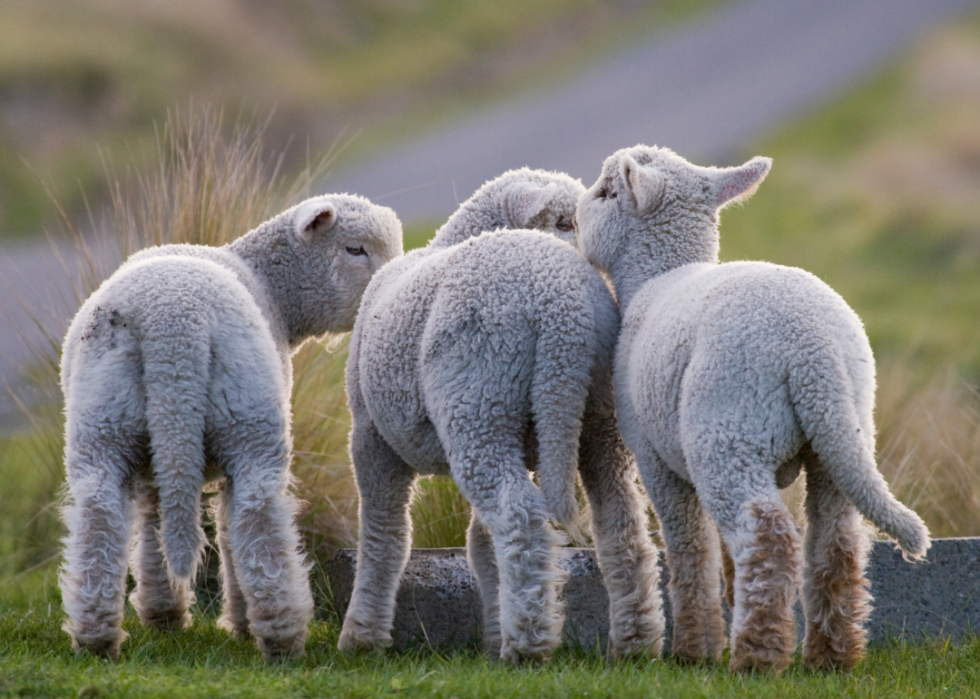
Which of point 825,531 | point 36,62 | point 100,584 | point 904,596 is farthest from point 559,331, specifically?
point 36,62

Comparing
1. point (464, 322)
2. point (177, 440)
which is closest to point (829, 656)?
point (464, 322)

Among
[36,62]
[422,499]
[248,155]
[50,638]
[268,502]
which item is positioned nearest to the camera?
[268,502]

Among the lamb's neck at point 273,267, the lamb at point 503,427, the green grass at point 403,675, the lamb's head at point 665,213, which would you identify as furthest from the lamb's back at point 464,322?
the green grass at point 403,675

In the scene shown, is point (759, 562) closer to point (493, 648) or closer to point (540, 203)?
point (493, 648)

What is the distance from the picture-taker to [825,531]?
12.1ft

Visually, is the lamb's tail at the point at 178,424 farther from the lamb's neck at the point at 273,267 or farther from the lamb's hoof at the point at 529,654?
the lamb's hoof at the point at 529,654

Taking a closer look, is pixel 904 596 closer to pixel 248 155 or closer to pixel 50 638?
pixel 50 638

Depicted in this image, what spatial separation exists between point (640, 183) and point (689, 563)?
136 centimetres

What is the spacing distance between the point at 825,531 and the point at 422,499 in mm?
2412

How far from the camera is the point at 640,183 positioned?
4172mm

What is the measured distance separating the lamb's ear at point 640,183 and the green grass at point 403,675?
1.63 m

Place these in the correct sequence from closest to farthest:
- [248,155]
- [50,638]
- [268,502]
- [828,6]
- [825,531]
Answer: [825,531], [268,502], [50,638], [248,155], [828,6]

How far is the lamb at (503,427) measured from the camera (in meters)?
3.83

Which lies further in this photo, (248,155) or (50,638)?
(248,155)
